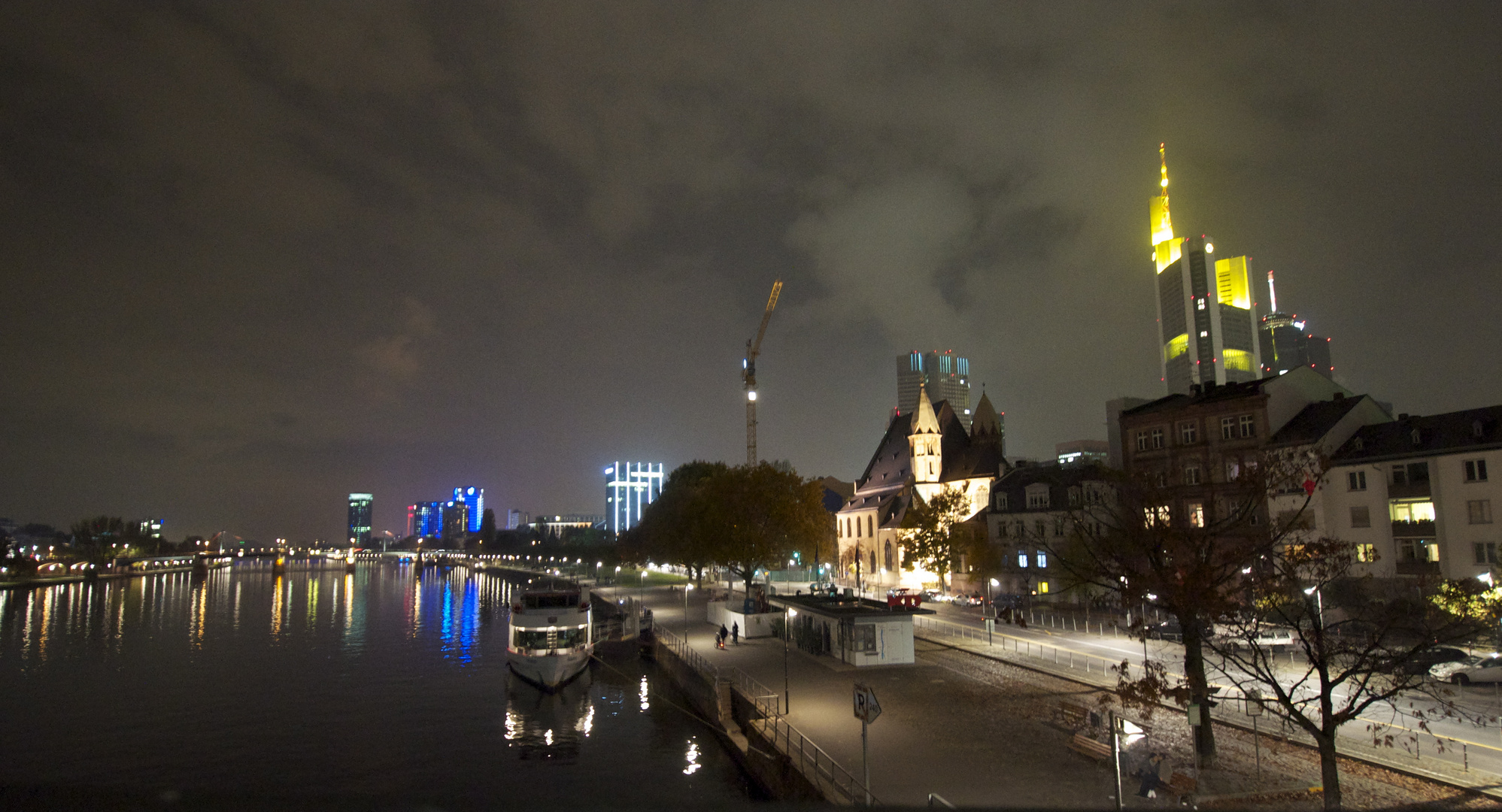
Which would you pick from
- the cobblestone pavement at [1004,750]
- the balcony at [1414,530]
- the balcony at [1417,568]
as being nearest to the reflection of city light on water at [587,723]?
the cobblestone pavement at [1004,750]

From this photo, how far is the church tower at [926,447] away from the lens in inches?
4205

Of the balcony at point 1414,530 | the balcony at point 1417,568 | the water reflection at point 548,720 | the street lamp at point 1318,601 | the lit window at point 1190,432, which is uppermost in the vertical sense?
the lit window at point 1190,432

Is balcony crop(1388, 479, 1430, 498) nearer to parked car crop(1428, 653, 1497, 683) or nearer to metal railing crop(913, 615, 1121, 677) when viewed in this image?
parked car crop(1428, 653, 1497, 683)

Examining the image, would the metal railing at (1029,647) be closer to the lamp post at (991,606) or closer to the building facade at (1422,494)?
the lamp post at (991,606)

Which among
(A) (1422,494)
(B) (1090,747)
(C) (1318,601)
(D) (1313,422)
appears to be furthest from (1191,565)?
(D) (1313,422)

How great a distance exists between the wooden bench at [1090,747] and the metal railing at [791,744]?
6407mm

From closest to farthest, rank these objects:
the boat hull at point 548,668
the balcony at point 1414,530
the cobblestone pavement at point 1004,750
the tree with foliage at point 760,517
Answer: the cobblestone pavement at point 1004,750 → the boat hull at point 548,668 → the balcony at point 1414,530 → the tree with foliage at point 760,517

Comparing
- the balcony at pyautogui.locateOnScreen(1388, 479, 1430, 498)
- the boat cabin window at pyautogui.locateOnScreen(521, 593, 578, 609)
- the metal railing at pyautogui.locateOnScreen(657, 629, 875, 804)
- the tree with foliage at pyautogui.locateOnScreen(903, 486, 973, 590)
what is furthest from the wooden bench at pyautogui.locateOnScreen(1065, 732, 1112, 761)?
the tree with foliage at pyautogui.locateOnScreen(903, 486, 973, 590)

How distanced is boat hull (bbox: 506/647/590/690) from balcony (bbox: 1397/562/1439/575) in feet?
161

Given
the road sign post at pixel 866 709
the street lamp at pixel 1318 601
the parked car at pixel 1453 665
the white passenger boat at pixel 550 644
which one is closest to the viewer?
the street lamp at pixel 1318 601

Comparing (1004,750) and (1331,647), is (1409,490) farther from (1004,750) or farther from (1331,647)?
(1004,750)

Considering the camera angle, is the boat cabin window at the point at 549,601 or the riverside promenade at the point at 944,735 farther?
the boat cabin window at the point at 549,601

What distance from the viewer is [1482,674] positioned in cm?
2961

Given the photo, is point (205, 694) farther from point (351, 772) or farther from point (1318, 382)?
point (1318, 382)
